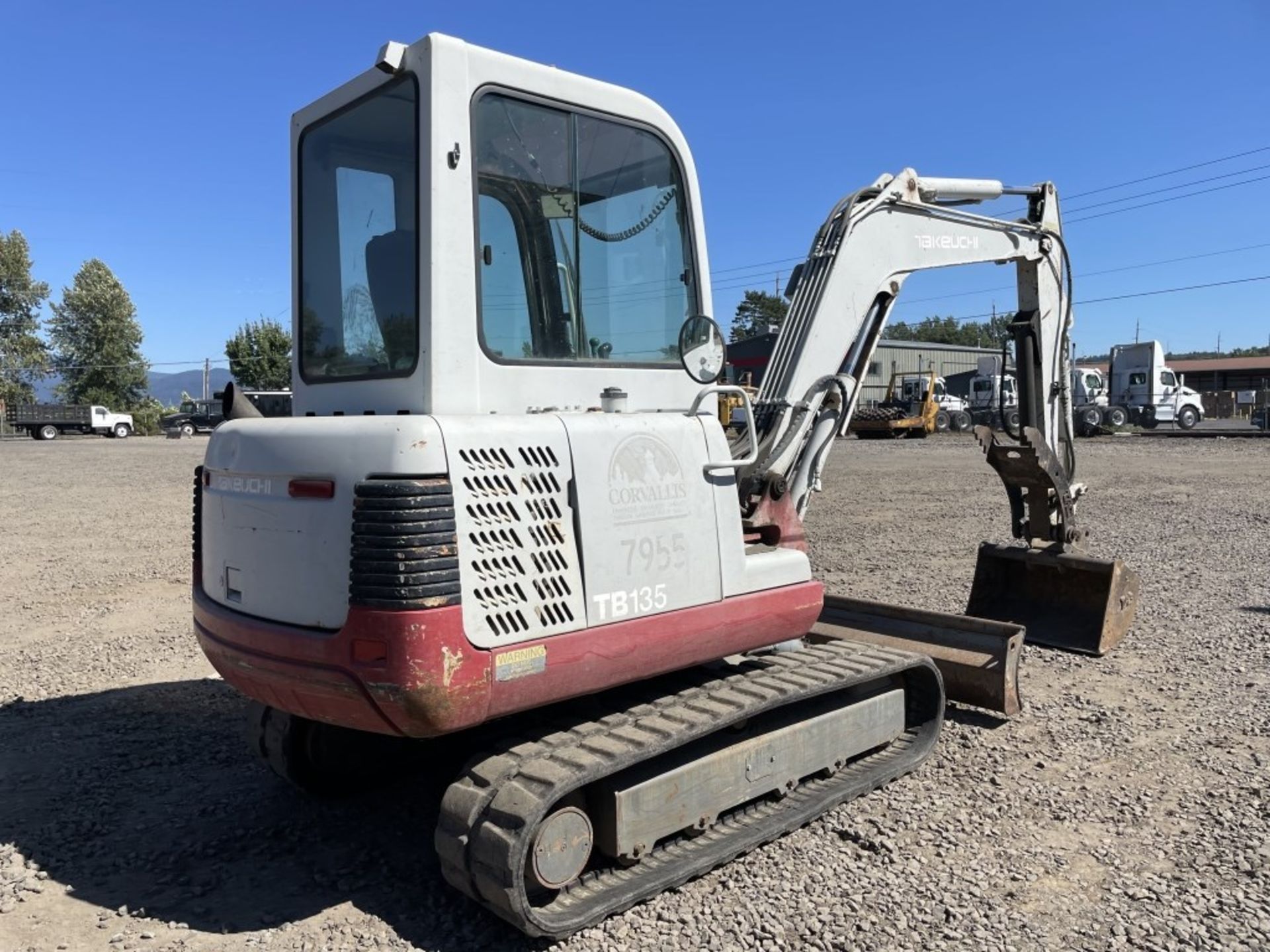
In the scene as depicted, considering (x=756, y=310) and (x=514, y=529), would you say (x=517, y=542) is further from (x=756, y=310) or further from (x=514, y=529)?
(x=756, y=310)

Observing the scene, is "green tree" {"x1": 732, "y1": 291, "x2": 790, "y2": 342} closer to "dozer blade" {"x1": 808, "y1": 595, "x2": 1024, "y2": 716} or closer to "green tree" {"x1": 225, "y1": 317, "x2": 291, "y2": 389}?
"green tree" {"x1": 225, "y1": 317, "x2": 291, "y2": 389}

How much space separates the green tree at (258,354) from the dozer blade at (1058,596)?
166 feet

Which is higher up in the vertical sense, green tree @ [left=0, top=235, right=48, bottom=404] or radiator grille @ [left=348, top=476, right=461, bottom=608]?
green tree @ [left=0, top=235, right=48, bottom=404]

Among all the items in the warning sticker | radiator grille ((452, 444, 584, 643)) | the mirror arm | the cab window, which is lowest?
the warning sticker

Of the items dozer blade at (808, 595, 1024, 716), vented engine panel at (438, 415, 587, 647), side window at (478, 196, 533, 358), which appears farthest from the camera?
dozer blade at (808, 595, 1024, 716)

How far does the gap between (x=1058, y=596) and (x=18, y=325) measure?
64.9 m

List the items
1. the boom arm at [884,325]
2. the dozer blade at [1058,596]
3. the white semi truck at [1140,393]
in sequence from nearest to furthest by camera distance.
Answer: the boom arm at [884,325] → the dozer blade at [1058,596] → the white semi truck at [1140,393]

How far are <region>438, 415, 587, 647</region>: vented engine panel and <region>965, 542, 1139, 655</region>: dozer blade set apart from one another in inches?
183

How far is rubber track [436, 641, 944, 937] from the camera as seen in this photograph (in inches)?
128

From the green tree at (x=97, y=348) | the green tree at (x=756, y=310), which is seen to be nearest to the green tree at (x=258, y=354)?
the green tree at (x=97, y=348)

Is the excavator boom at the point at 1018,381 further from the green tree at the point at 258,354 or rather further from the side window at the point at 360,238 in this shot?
the green tree at the point at 258,354

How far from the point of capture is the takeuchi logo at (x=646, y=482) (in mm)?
3648

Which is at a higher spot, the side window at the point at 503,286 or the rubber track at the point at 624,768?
the side window at the point at 503,286

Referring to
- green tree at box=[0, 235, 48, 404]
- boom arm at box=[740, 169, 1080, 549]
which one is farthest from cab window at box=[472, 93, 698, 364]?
green tree at box=[0, 235, 48, 404]
